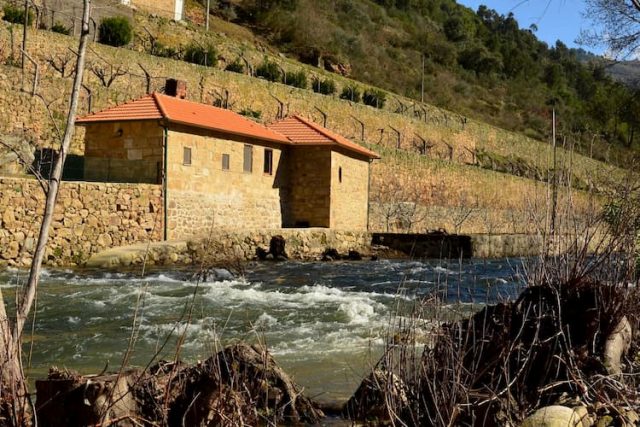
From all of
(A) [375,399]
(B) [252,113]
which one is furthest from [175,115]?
(A) [375,399]

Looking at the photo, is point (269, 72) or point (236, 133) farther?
point (269, 72)

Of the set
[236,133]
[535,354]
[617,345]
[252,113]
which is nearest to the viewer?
[535,354]

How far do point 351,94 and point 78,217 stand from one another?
78.2ft

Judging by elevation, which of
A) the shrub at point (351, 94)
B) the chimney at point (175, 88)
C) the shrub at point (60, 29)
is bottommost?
the chimney at point (175, 88)

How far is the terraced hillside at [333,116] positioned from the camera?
817 inches

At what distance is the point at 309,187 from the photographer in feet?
74.9

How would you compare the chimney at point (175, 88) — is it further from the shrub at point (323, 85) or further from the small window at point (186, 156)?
the shrub at point (323, 85)

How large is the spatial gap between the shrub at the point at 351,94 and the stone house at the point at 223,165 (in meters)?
12.7

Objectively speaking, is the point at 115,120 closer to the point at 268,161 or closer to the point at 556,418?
the point at 268,161

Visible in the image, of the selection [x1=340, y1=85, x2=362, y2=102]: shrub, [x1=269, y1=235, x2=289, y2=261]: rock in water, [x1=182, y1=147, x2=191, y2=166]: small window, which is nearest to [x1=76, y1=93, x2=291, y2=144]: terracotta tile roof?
[x1=182, y1=147, x2=191, y2=166]: small window

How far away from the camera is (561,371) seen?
449cm

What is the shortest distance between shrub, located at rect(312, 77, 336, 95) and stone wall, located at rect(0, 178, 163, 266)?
63.8 feet

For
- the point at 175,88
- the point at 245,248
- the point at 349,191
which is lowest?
the point at 245,248

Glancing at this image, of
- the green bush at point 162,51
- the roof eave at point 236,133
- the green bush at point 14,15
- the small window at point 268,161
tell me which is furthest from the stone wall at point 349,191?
the green bush at point 14,15
